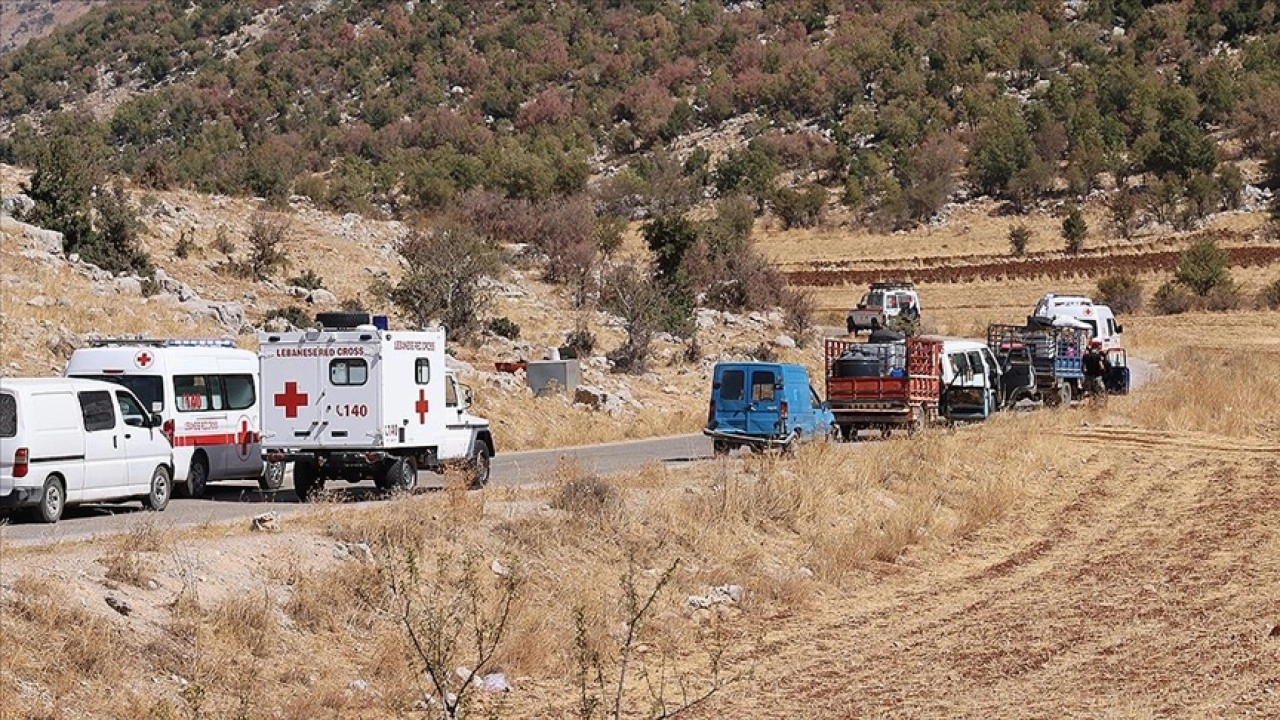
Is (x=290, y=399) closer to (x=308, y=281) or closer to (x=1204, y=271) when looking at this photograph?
(x=308, y=281)

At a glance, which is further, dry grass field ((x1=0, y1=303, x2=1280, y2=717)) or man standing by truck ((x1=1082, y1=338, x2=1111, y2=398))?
man standing by truck ((x1=1082, y1=338, x2=1111, y2=398))

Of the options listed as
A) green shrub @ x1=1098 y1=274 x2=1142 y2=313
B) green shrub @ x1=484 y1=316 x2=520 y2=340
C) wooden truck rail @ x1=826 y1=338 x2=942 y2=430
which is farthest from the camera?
green shrub @ x1=1098 y1=274 x2=1142 y2=313

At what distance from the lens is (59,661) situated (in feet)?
43.1

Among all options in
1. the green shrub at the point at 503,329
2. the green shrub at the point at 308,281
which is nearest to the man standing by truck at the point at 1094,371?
the green shrub at the point at 503,329

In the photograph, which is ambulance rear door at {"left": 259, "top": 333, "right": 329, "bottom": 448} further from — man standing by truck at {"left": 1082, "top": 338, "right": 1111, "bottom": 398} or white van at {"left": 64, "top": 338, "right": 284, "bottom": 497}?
man standing by truck at {"left": 1082, "top": 338, "right": 1111, "bottom": 398}

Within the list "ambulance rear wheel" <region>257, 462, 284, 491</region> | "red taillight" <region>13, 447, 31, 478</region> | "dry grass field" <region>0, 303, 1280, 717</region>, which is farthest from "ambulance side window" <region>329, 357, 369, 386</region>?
"red taillight" <region>13, 447, 31, 478</region>

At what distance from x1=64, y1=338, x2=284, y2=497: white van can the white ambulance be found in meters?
1.18

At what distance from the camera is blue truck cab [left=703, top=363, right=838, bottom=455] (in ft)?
96.8

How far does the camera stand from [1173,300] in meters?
70.2

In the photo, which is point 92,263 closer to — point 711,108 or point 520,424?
point 520,424

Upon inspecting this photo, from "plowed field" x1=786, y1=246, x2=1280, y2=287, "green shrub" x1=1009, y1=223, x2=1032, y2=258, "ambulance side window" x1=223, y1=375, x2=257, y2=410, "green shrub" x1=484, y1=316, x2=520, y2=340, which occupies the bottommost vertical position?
"ambulance side window" x1=223, y1=375, x2=257, y2=410

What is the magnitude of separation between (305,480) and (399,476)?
139 cm

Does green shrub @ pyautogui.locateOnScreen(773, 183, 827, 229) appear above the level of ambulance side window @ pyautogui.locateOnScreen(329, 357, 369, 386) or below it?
above

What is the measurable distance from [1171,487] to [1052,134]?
78836 mm
